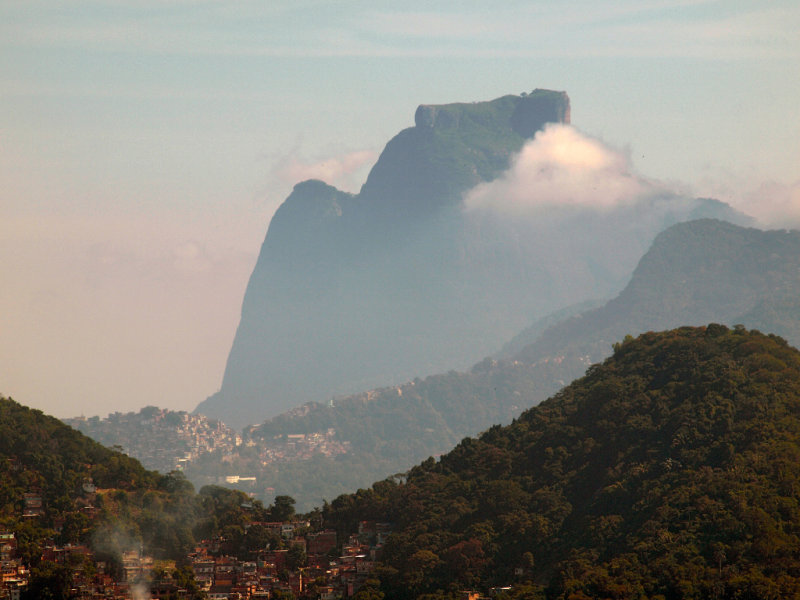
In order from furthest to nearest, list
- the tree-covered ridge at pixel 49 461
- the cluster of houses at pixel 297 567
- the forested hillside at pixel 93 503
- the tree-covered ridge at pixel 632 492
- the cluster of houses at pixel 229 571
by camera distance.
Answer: the tree-covered ridge at pixel 49 461, the forested hillside at pixel 93 503, the cluster of houses at pixel 297 567, the cluster of houses at pixel 229 571, the tree-covered ridge at pixel 632 492

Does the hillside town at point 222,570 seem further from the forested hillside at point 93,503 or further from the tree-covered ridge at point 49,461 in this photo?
the tree-covered ridge at point 49,461

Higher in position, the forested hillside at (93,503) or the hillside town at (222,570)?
the forested hillside at (93,503)

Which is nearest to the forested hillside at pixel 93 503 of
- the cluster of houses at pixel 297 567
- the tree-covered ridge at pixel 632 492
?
the cluster of houses at pixel 297 567

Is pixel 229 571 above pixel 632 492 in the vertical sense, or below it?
below

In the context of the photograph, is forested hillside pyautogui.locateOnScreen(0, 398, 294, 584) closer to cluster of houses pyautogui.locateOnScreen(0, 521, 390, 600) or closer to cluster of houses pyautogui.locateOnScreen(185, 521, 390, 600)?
cluster of houses pyautogui.locateOnScreen(0, 521, 390, 600)

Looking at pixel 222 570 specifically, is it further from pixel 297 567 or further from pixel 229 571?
pixel 297 567

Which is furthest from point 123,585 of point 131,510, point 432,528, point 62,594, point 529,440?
point 529,440

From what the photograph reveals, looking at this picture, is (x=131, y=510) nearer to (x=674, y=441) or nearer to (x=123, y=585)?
(x=123, y=585)

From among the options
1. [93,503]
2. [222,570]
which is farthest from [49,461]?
[222,570]
